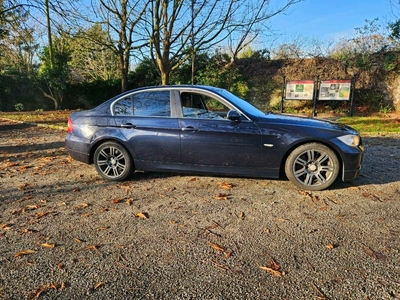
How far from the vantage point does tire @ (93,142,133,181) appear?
4.64 m

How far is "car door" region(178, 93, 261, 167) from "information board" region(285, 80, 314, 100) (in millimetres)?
10807

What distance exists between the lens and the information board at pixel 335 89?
43.3 feet

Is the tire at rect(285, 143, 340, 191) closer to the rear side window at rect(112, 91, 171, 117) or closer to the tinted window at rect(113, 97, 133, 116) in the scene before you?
the rear side window at rect(112, 91, 171, 117)

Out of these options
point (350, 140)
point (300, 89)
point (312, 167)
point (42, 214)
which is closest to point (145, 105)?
point (42, 214)

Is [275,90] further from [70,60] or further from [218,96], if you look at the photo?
[70,60]

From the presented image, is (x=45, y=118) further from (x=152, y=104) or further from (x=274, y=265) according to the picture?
(x=274, y=265)

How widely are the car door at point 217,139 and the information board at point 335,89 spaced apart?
10.9 m

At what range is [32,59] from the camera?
81.0 feet

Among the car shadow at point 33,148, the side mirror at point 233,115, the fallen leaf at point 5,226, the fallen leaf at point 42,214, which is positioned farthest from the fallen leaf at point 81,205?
the car shadow at point 33,148

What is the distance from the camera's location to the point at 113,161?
4.69 meters

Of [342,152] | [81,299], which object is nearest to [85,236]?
[81,299]

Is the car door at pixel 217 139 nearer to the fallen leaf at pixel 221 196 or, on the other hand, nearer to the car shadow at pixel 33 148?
the fallen leaf at pixel 221 196

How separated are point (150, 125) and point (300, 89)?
11530mm

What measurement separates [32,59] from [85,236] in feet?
89.5
